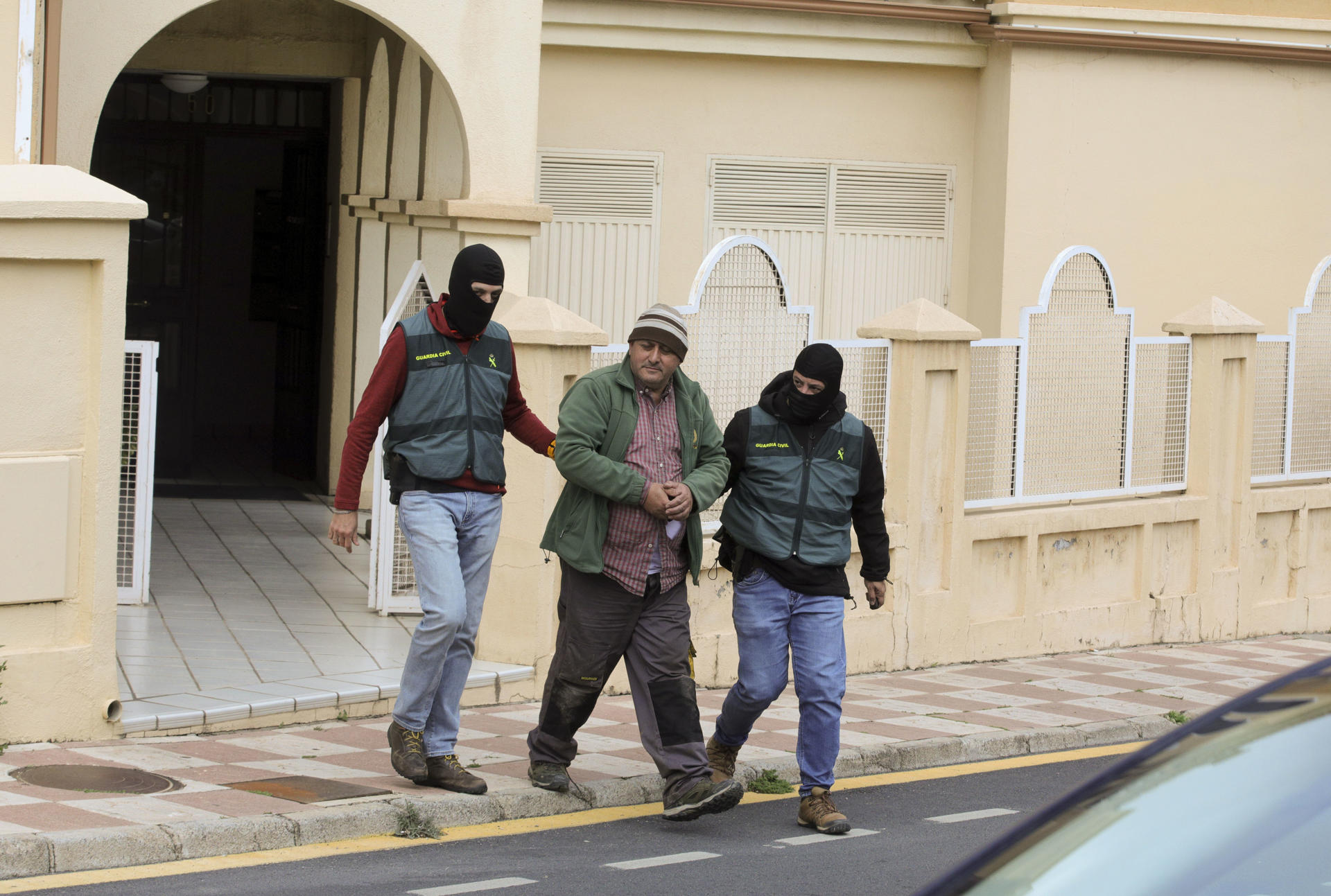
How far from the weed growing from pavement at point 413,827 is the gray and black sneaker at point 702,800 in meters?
0.89

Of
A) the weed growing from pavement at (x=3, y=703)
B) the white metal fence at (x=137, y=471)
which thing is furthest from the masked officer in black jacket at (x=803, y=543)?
the white metal fence at (x=137, y=471)

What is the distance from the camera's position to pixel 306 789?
22.0 ft

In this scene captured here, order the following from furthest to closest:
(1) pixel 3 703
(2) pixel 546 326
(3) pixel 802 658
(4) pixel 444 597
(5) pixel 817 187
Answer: (5) pixel 817 187 < (2) pixel 546 326 < (1) pixel 3 703 < (3) pixel 802 658 < (4) pixel 444 597

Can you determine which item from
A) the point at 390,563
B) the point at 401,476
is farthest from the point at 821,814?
the point at 390,563

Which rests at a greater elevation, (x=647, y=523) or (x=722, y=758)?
(x=647, y=523)

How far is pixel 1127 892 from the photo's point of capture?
92.6 inches

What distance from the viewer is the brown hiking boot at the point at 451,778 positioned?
6.78 m

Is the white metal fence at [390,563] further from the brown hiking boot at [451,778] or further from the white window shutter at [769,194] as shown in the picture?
the white window shutter at [769,194]

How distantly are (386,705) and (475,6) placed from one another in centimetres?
430

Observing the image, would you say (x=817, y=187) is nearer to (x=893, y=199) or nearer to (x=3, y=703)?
(x=893, y=199)

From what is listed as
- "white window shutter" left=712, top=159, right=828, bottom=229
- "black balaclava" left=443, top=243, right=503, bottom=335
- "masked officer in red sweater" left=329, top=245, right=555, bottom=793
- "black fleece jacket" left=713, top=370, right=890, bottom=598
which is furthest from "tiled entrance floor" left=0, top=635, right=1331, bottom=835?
"white window shutter" left=712, top=159, right=828, bottom=229

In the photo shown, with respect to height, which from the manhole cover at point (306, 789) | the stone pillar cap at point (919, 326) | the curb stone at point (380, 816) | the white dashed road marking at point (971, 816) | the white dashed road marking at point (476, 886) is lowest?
the white dashed road marking at point (971, 816)

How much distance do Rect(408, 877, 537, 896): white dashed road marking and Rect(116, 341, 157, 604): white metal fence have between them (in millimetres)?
4018

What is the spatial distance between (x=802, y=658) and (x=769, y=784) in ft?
2.98
